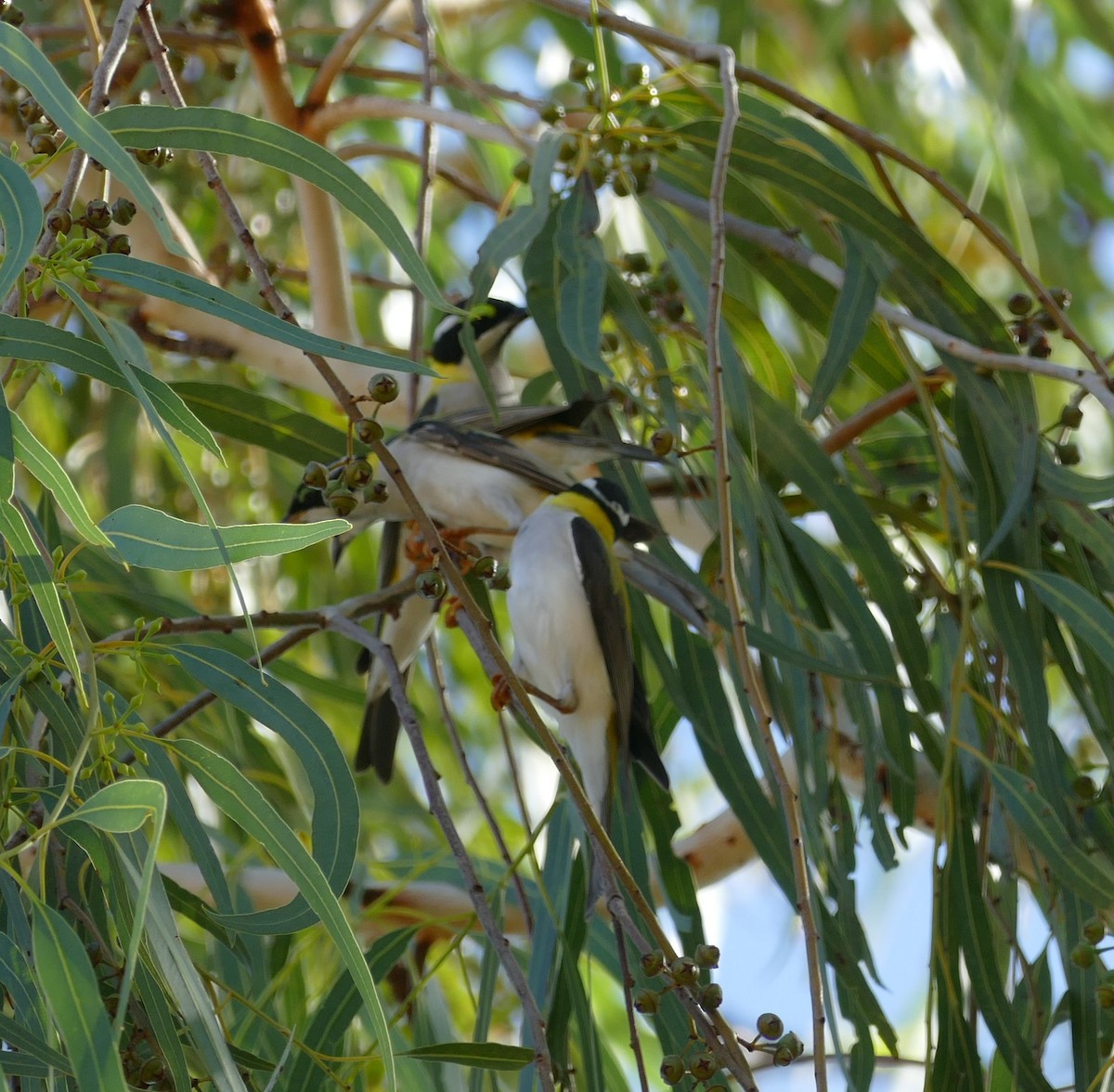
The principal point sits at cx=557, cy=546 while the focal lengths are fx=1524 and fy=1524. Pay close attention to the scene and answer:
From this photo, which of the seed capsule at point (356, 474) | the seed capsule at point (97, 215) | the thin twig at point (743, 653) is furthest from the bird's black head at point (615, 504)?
the seed capsule at point (97, 215)

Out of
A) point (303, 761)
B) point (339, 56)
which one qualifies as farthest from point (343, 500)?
point (339, 56)

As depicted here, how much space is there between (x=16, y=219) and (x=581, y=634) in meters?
1.38

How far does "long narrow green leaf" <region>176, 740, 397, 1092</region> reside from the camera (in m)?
1.12

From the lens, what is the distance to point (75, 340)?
49.6 inches

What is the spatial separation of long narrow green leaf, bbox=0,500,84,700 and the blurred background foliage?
0.01 meters

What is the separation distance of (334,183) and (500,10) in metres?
3.49

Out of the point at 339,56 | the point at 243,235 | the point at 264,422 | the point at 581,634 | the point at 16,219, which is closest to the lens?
the point at 16,219

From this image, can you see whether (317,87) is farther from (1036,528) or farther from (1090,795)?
(1090,795)

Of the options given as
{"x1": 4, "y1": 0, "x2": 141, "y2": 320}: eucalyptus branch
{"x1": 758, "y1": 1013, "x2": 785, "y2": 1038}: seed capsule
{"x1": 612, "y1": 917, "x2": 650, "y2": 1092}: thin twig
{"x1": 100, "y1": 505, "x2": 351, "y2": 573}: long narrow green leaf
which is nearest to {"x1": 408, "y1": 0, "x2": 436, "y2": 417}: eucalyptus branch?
{"x1": 4, "y1": 0, "x2": 141, "y2": 320}: eucalyptus branch

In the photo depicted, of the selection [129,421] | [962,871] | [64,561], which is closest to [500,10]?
[129,421]

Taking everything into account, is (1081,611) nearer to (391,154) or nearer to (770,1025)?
(770,1025)

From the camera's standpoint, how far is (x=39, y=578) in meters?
1.17

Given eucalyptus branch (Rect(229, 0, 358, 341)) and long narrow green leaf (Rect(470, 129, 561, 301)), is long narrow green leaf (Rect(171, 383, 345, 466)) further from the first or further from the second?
long narrow green leaf (Rect(470, 129, 561, 301))

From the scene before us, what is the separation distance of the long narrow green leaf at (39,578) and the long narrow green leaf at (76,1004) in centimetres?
18
